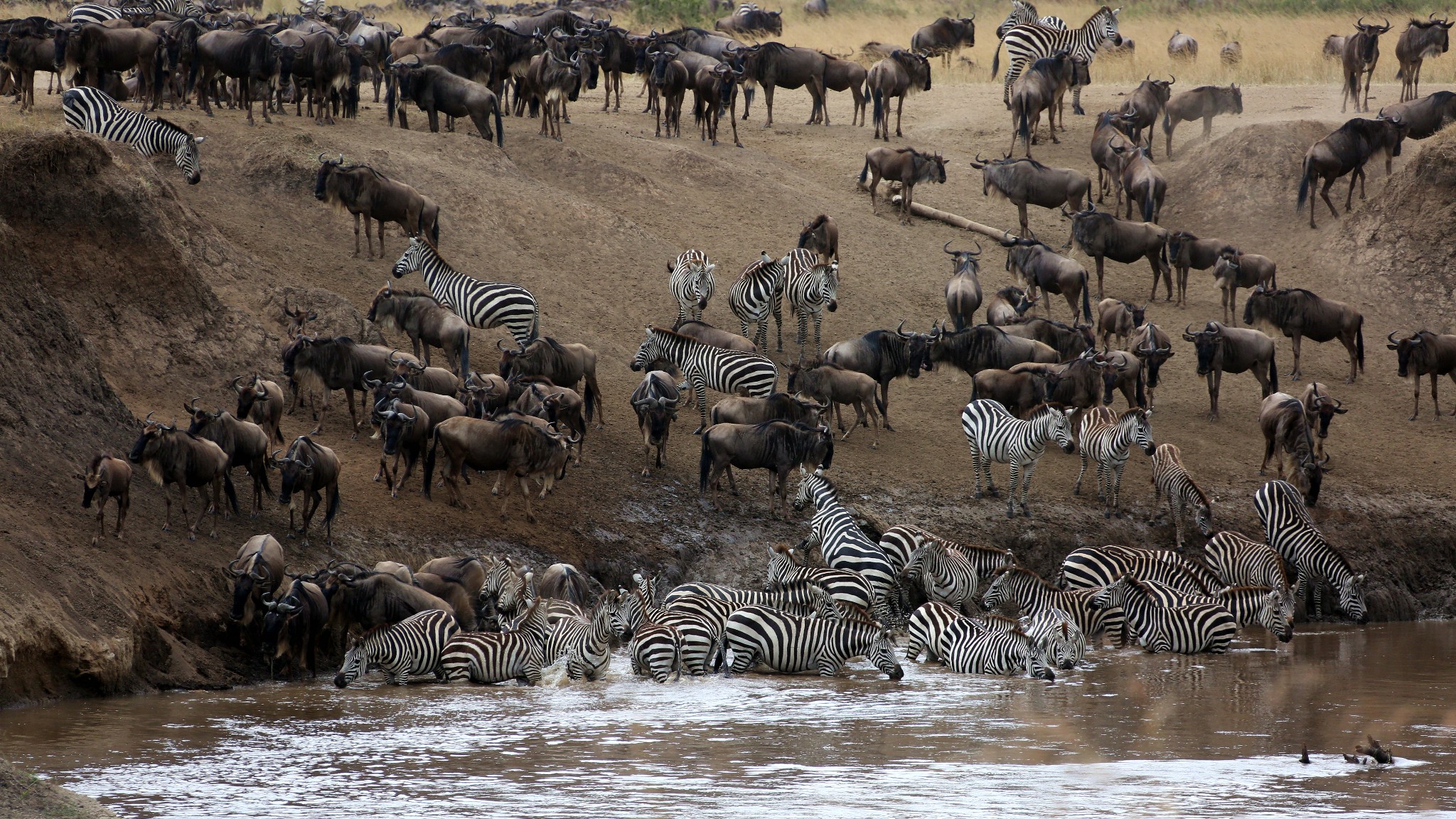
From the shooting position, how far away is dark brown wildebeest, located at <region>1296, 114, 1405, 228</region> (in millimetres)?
27422

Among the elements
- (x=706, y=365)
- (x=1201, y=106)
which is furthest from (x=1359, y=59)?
(x=706, y=365)

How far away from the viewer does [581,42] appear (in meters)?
30.8

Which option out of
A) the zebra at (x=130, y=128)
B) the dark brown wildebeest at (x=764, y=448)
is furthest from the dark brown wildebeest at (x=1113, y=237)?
the zebra at (x=130, y=128)

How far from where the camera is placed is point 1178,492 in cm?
1783

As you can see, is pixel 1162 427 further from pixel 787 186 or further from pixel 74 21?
pixel 74 21

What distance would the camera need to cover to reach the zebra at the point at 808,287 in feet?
70.1

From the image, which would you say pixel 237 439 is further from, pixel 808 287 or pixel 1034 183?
pixel 1034 183

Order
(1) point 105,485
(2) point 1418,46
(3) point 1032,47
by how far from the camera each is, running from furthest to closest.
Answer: (3) point 1032,47 < (2) point 1418,46 < (1) point 105,485

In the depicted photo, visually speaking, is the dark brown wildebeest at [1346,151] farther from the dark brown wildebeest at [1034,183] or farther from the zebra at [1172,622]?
the zebra at [1172,622]

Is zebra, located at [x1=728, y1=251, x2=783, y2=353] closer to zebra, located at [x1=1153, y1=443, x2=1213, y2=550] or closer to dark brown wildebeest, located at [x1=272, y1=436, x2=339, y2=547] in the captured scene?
zebra, located at [x1=1153, y1=443, x2=1213, y2=550]

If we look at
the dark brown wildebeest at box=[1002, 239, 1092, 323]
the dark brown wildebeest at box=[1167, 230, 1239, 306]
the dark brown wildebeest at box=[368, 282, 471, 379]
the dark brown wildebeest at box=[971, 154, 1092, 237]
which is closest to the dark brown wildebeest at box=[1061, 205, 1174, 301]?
the dark brown wildebeest at box=[1167, 230, 1239, 306]

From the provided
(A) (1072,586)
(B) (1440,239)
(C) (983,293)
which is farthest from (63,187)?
(B) (1440,239)

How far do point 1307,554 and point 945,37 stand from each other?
2436cm

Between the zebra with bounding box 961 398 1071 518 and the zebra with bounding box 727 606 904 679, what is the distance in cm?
480
